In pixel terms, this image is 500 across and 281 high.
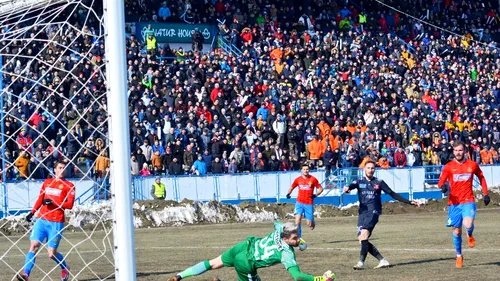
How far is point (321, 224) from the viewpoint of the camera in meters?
29.2

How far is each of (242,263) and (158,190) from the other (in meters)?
19.6

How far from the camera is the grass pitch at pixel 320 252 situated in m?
15.4

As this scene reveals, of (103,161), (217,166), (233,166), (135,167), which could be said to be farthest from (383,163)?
(103,161)

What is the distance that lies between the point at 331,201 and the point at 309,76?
7271 millimetres

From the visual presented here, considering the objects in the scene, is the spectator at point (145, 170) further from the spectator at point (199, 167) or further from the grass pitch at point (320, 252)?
the grass pitch at point (320, 252)

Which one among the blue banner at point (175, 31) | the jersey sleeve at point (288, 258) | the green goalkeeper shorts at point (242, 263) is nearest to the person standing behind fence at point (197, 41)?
the blue banner at point (175, 31)

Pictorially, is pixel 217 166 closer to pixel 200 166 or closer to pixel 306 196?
pixel 200 166

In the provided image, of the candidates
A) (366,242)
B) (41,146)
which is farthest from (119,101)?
(366,242)

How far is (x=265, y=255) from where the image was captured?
36.5 feet

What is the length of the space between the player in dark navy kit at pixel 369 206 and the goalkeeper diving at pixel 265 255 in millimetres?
5123

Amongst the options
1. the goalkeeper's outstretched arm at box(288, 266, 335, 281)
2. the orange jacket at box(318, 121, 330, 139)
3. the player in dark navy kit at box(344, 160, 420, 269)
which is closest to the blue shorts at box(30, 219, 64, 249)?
the player in dark navy kit at box(344, 160, 420, 269)

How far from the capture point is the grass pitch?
15.4 m

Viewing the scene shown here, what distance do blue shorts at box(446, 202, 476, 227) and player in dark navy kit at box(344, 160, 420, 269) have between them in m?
0.59

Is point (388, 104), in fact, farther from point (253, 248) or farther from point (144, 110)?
point (253, 248)
